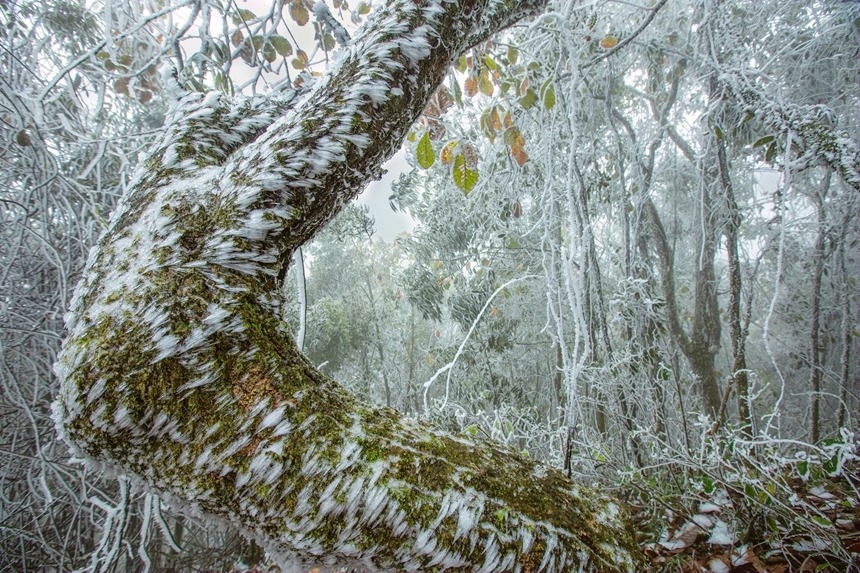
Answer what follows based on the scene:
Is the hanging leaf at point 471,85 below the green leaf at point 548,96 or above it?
above

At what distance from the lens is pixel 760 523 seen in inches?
52.6

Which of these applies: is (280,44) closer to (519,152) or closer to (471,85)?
(471,85)

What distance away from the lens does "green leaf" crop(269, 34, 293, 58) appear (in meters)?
1.41

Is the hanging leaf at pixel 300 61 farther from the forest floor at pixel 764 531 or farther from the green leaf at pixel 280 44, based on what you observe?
the forest floor at pixel 764 531

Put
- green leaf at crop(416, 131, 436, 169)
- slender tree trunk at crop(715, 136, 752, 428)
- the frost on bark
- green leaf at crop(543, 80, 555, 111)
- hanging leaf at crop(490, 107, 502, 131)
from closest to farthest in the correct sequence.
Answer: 1. the frost on bark
2. green leaf at crop(416, 131, 436, 169)
3. green leaf at crop(543, 80, 555, 111)
4. hanging leaf at crop(490, 107, 502, 131)
5. slender tree trunk at crop(715, 136, 752, 428)

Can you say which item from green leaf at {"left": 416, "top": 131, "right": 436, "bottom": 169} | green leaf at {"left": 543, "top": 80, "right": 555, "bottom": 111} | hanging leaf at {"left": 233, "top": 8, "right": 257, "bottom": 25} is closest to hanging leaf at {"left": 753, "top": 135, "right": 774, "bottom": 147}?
green leaf at {"left": 543, "top": 80, "right": 555, "bottom": 111}

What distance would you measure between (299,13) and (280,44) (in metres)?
0.12

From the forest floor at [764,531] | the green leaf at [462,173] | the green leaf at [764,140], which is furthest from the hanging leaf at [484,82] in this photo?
the forest floor at [764,531]

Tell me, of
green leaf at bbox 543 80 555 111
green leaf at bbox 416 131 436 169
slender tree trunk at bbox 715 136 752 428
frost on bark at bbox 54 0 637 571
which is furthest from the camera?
slender tree trunk at bbox 715 136 752 428

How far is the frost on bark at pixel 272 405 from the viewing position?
0.47m

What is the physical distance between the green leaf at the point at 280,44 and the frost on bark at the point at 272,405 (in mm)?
964

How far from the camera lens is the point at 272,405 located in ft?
1.60

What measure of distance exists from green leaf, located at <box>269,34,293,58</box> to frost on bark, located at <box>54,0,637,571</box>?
964 millimetres

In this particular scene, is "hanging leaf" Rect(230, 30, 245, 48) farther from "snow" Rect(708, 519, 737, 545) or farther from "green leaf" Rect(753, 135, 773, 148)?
"snow" Rect(708, 519, 737, 545)
